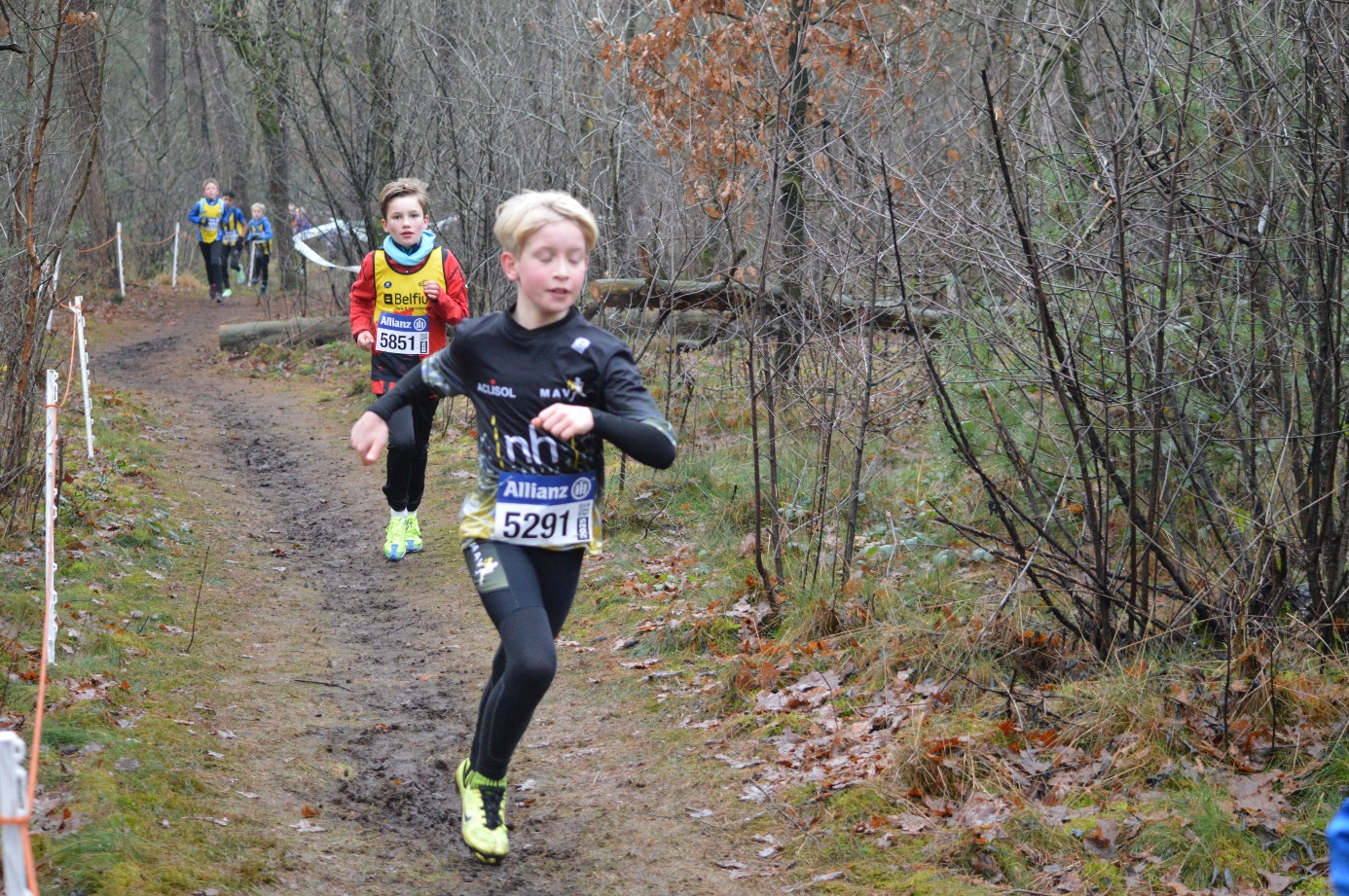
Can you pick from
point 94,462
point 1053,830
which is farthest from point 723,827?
point 94,462

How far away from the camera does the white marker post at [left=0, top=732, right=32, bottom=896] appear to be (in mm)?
2119

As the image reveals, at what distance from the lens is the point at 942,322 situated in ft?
19.8

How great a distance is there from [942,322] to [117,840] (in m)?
4.29

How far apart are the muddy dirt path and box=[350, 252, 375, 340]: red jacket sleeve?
163cm

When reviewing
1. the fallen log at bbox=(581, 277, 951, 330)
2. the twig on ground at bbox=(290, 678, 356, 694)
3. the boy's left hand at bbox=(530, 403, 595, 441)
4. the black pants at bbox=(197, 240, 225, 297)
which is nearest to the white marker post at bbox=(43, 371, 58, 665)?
the twig on ground at bbox=(290, 678, 356, 694)

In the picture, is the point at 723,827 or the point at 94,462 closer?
the point at 723,827

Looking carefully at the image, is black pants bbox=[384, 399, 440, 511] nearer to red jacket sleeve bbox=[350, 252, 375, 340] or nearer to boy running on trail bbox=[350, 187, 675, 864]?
red jacket sleeve bbox=[350, 252, 375, 340]

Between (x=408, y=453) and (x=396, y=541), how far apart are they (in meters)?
0.82

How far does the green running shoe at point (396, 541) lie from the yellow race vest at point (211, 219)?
16.4 m

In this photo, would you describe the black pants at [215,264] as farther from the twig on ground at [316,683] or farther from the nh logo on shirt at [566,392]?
the nh logo on shirt at [566,392]

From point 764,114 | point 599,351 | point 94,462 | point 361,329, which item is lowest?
point 94,462

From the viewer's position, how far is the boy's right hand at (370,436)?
3701 mm

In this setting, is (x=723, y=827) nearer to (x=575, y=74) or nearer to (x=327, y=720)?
(x=327, y=720)

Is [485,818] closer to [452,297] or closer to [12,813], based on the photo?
[12,813]
